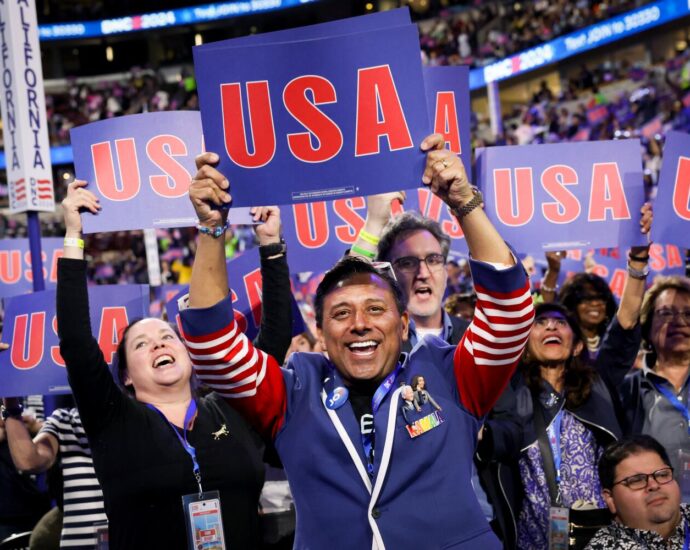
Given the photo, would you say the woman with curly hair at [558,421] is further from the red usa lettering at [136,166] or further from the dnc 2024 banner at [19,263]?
the dnc 2024 banner at [19,263]

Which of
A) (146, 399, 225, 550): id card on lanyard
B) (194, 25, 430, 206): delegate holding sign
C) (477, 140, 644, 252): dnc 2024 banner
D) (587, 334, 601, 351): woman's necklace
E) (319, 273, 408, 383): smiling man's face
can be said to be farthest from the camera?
(587, 334, 601, 351): woman's necklace

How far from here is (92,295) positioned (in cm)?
405

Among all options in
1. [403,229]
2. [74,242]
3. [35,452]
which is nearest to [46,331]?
[35,452]

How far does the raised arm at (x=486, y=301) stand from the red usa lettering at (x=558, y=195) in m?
2.19

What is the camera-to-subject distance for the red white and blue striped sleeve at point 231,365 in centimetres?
207

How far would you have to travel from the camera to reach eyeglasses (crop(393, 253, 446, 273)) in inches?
130

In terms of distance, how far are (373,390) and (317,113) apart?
834 mm

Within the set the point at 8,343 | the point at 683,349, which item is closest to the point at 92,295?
the point at 8,343

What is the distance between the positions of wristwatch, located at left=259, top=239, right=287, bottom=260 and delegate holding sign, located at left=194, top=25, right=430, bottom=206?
0.44 metres

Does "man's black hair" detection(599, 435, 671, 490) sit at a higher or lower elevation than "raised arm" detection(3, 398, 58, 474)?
lower

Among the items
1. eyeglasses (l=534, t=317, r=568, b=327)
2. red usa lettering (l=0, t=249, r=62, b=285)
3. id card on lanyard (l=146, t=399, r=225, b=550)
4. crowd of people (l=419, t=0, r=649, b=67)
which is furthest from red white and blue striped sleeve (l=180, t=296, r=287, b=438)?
crowd of people (l=419, t=0, r=649, b=67)

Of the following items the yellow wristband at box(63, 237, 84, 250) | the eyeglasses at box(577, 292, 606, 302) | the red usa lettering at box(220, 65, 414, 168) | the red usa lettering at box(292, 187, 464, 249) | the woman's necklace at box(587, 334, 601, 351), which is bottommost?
the woman's necklace at box(587, 334, 601, 351)

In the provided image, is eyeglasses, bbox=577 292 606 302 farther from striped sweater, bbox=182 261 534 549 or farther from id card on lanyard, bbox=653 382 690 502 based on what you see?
striped sweater, bbox=182 261 534 549

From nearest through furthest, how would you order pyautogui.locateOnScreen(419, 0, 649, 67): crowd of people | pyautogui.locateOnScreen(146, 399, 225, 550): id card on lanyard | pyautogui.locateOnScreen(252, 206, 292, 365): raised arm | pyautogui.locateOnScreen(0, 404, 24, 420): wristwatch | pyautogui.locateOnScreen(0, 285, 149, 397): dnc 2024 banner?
pyautogui.locateOnScreen(146, 399, 225, 550): id card on lanyard → pyautogui.locateOnScreen(252, 206, 292, 365): raised arm → pyautogui.locateOnScreen(0, 404, 24, 420): wristwatch → pyautogui.locateOnScreen(0, 285, 149, 397): dnc 2024 banner → pyautogui.locateOnScreen(419, 0, 649, 67): crowd of people
